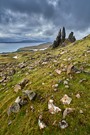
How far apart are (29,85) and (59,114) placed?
1147 centimetres

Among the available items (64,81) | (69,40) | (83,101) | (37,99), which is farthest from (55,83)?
(69,40)

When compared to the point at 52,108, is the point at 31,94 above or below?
above

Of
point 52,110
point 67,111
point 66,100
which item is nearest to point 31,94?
point 52,110

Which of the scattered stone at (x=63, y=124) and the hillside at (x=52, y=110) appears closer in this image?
the scattered stone at (x=63, y=124)

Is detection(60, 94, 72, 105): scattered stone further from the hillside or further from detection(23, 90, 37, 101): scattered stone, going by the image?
detection(23, 90, 37, 101): scattered stone

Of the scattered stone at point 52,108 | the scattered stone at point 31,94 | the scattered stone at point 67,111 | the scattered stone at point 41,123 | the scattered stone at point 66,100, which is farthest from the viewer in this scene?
the scattered stone at point 31,94

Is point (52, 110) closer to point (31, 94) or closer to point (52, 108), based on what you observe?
point (52, 108)

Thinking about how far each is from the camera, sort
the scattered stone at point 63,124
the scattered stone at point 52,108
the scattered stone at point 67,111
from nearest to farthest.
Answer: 1. the scattered stone at point 63,124
2. the scattered stone at point 67,111
3. the scattered stone at point 52,108

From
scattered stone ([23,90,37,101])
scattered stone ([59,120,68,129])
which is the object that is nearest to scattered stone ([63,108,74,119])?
scattered stone ([59,120,68,129])

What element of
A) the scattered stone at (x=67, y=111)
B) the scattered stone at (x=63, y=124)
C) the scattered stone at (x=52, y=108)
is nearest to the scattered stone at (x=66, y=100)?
the scattered stone at (x=52, y=108)

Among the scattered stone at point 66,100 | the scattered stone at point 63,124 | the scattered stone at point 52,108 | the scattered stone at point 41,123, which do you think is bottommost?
the scattered stone at point 41,123

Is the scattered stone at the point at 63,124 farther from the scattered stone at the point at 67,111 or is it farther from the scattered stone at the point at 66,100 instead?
the scattered stone at the point at 66,100

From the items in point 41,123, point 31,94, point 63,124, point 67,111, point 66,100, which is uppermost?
point 31,94

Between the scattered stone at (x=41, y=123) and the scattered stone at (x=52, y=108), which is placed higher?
the scattered stone at (x=52, y=108)
